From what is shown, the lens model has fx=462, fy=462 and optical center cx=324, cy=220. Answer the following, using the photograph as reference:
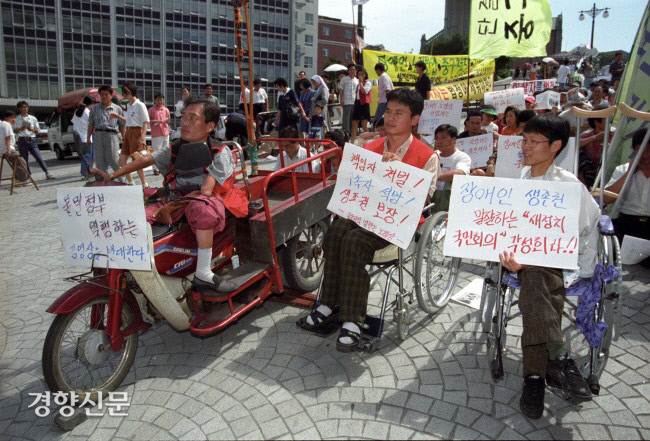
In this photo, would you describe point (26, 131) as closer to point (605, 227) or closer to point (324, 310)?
point (324, 310)

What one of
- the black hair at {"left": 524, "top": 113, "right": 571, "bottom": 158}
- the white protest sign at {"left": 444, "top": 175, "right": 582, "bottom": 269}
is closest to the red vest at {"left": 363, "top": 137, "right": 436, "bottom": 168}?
the white protest sign at {"left": 444, "top": 175, "right": 582, "bottom": 269}

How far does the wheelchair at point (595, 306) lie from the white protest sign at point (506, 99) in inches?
229

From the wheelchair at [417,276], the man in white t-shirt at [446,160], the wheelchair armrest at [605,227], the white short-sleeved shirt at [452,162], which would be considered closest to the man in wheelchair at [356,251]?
the wheelchair at [417,276]

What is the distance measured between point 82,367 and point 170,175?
1.54m

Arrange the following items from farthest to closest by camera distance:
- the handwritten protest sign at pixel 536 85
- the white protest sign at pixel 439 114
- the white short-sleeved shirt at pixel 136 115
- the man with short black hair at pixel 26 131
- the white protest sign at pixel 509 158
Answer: the handwritten protest sign at pixel 536 85 < the man with short black hair at pixel 26 131 < the white short-sleeved shirt at pixel 136 115 < the white protest sign at pixel 439 114 < the white protest sign at pixel 509 158

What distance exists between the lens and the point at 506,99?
8227 millimetres

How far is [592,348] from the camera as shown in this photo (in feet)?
8.76

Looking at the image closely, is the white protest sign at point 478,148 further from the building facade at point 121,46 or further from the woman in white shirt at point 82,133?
the building facade at point 121,46

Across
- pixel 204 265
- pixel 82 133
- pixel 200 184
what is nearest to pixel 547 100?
pixel 200 184

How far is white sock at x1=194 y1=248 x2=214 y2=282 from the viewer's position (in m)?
3.27

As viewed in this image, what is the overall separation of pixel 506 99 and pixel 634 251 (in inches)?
166

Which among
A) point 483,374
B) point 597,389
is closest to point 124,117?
point 483,374

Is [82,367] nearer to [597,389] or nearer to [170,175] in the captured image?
[170,175]

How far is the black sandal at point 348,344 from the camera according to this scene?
3.13 meters
